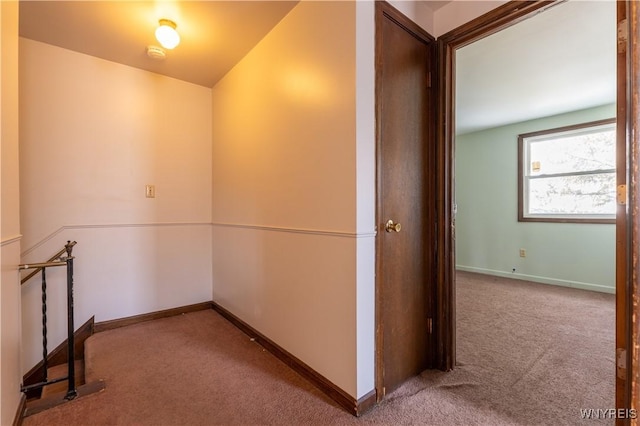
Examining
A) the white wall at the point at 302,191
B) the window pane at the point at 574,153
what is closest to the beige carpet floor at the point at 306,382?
the white wall at the point at 302,191

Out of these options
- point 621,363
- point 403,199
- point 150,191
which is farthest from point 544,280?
point 150,191

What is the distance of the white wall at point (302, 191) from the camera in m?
1.51

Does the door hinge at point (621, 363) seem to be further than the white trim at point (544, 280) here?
No

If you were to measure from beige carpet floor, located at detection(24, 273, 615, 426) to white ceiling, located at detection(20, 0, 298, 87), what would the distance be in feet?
7.58

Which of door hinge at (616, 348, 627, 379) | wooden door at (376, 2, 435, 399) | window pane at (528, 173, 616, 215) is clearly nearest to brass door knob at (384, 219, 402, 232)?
wooden door at (376, 2, 435, 399)

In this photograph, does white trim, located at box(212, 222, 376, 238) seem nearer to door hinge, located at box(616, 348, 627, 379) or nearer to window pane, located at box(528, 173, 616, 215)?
door hinge, located at box(616, 348, 627, 379)

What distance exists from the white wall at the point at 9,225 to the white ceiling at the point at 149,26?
1.68ft

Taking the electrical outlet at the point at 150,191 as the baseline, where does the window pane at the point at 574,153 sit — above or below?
above

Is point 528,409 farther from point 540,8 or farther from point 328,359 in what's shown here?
point 540,8

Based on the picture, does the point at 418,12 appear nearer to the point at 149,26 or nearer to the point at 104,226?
the point at 149,26

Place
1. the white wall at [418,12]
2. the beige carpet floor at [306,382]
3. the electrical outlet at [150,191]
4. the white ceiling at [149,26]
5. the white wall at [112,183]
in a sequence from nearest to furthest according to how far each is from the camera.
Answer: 1. the beige carpet floor at [306,382]
2. the white wall at [418,12]
3. the white ceiling at [149,26]
4. the white wall at [112,183]
5. the electrical outlet at [150,191]

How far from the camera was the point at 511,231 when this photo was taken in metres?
4.45

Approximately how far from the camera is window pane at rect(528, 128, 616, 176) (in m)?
3.64

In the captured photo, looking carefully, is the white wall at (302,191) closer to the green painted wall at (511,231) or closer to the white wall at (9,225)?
the white wall at (9,225)
